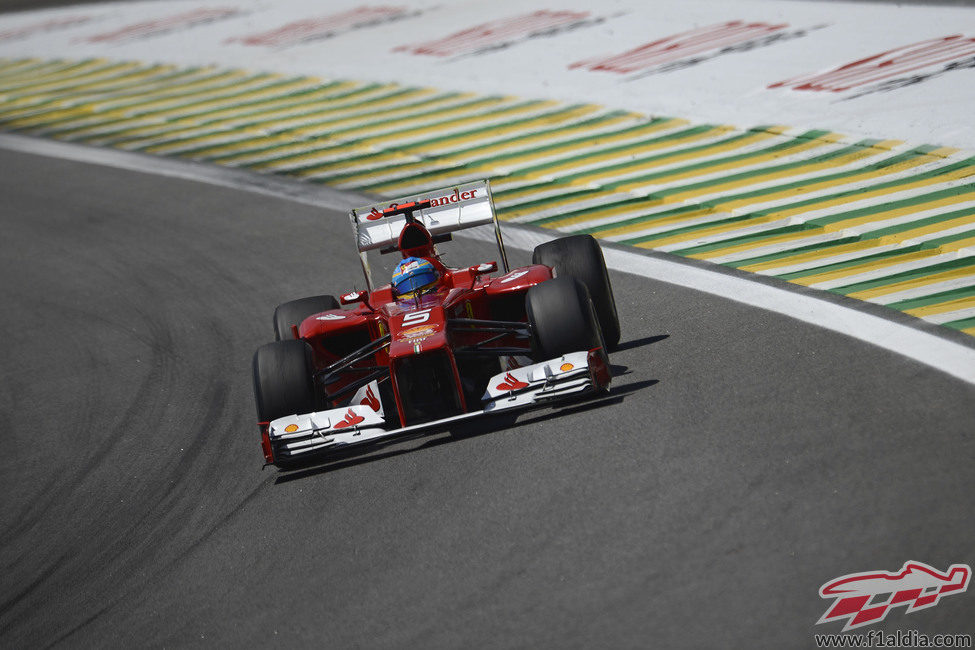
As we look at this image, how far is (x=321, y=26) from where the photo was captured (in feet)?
91.9

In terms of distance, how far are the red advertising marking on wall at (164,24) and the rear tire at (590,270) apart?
22.7 metres

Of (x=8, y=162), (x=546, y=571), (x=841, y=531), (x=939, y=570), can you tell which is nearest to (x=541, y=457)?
(x=546, y=571)

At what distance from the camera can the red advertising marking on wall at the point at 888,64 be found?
17.0 metres

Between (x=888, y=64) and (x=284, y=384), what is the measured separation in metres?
11.5

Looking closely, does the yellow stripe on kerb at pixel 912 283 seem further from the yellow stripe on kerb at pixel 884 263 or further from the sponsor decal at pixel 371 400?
the sponsor decal at pixel 371 400

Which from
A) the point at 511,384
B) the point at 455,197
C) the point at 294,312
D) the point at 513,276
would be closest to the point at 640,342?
the point at 513,276

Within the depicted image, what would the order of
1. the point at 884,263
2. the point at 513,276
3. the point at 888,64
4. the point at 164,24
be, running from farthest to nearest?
the point at 164,24
the point at 888,64
the point at 884,263
the point at 513,276

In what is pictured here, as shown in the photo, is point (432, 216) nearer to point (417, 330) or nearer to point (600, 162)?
point (417, 330)

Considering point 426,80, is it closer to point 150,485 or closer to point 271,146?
point 271,146

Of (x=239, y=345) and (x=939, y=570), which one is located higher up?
(x=239, y=345)

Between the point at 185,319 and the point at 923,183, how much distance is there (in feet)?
26.0

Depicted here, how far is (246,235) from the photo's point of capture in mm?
16734

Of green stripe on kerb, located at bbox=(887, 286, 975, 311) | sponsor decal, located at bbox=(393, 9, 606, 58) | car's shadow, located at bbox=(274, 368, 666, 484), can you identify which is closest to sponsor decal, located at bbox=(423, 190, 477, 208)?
car's shadow, located at bbox=(274, 368, 666, 484)

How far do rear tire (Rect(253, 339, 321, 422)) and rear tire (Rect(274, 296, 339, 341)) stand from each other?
3.75 feet
